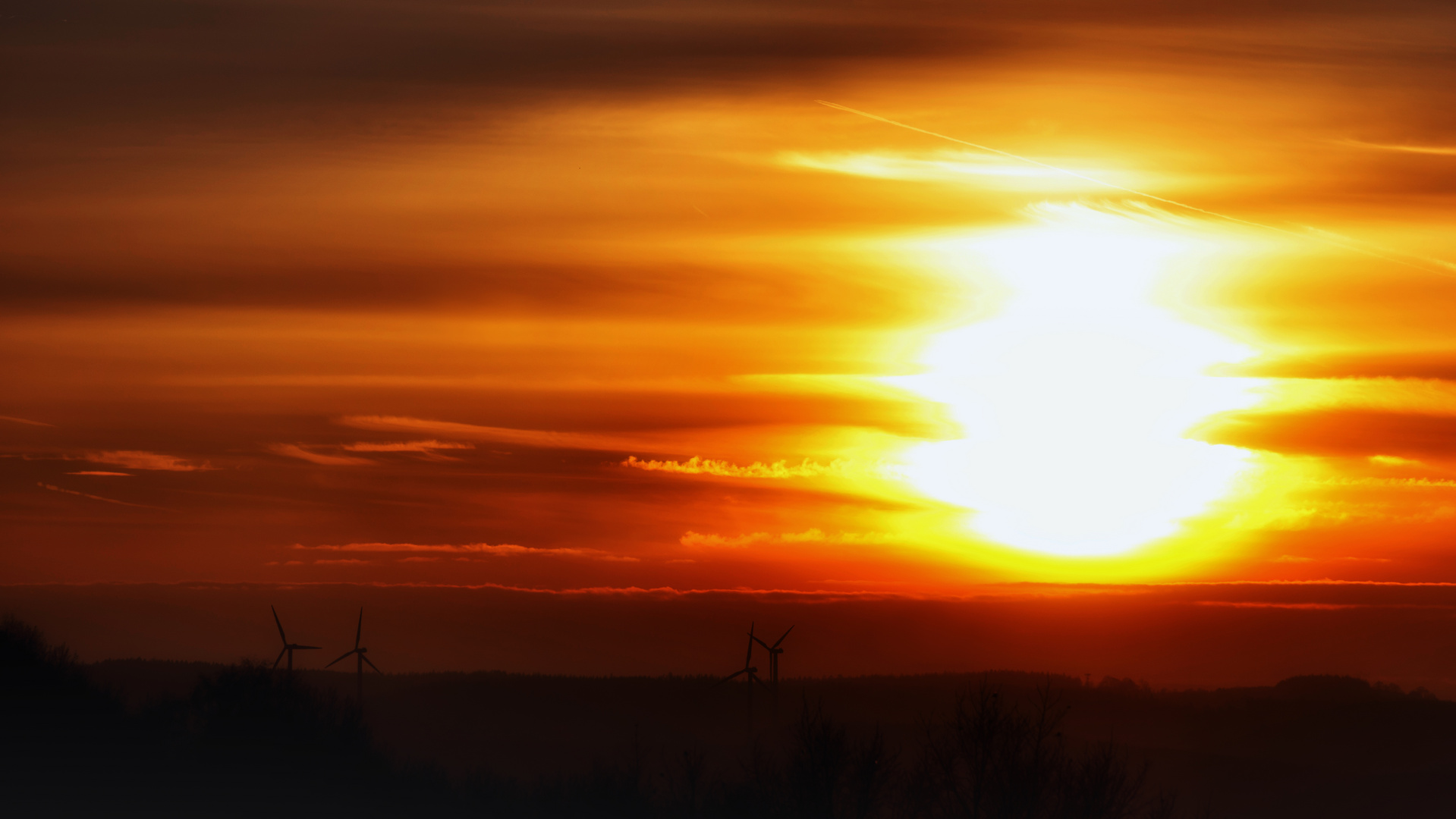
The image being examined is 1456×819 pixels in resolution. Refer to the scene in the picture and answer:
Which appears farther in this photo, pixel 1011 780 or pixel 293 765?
pixel 293 765

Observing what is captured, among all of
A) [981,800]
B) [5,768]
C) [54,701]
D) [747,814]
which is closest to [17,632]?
[54,701]

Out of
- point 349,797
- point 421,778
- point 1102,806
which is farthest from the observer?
point 421,778

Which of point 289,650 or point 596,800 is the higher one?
point 289,650

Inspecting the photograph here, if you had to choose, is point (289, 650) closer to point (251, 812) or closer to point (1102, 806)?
point (251, 812)

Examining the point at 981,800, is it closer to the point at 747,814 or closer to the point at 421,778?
the point at 747,814

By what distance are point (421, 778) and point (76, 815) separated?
37.0m

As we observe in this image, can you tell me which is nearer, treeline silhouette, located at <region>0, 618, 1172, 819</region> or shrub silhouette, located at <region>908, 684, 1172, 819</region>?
treeline silhouette, located at <region>0, 618, 1172, 819</region>

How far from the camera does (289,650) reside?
531ft

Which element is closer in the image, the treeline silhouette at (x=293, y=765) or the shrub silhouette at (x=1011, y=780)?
the treeline silhouette at (x=293, y=765)

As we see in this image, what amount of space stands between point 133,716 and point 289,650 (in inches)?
1777

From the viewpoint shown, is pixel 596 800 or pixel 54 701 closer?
pixel 54 701

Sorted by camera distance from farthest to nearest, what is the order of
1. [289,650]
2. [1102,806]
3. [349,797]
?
[289,650] < [349,797] < [1102,806]

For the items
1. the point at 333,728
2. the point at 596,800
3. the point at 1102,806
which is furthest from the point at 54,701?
the point at 1102,806

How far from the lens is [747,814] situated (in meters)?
123
